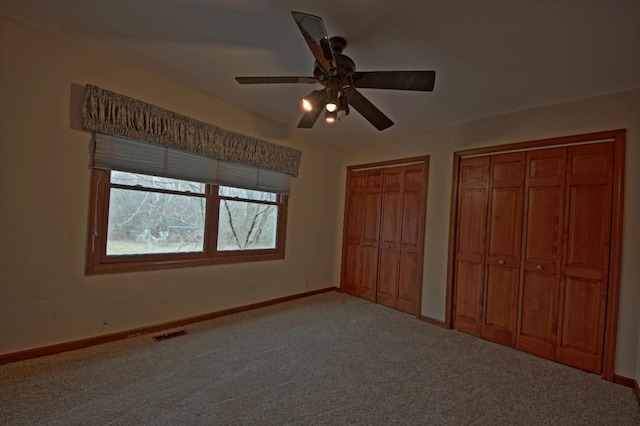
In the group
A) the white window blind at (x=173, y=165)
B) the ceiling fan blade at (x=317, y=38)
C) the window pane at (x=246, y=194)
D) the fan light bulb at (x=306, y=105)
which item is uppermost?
the ceiling fan blade at (x=317, y=38)

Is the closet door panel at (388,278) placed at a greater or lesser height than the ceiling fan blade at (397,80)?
lesser

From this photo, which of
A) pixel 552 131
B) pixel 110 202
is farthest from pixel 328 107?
pixel 552 131

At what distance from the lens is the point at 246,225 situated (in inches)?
147

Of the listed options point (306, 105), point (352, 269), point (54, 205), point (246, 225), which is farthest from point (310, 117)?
point (352, 269)

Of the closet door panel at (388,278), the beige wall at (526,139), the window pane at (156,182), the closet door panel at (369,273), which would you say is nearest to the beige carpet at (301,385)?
the beige wall at (526,139)

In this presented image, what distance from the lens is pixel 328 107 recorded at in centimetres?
198

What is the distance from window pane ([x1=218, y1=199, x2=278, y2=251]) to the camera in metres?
3.49

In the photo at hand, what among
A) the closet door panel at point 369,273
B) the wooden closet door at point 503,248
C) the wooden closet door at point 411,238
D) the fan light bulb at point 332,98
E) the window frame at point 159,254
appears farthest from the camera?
the closet door panel at point 369,273

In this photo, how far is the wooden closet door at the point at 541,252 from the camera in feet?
9.02

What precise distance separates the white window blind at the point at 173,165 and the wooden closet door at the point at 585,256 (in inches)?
128

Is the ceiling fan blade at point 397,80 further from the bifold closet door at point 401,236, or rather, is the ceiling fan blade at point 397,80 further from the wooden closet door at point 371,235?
the wooden closet door at point 371,235

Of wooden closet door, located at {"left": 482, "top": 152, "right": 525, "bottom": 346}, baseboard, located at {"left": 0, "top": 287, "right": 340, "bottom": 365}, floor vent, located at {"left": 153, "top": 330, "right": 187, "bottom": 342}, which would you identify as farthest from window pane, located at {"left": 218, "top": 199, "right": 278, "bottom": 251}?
wooden closet door, located at {"left": 482, "top": 152, "right": 525, "bottom": 346}

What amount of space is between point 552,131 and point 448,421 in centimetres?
280

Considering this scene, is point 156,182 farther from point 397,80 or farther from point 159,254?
point 397,80
